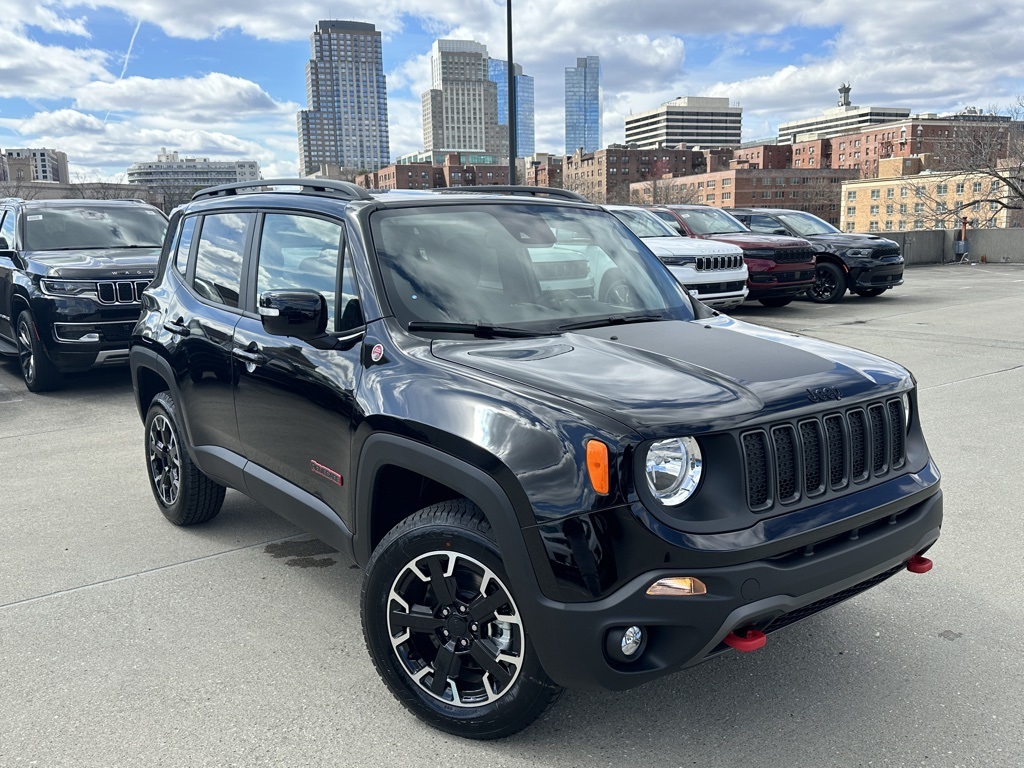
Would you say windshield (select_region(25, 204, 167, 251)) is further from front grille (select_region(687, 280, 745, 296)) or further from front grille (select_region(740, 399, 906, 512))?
front grille (select_region(740, 399, 906, 512))

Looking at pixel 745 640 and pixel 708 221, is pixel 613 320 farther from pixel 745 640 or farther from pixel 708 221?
pixel 708 221

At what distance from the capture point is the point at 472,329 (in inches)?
129

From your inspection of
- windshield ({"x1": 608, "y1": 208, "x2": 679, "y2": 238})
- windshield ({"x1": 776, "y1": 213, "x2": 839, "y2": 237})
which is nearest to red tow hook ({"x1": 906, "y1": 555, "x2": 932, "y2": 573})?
windshield ({"x1": 608, "y1": 208, "x2": 679, "y2": 238})

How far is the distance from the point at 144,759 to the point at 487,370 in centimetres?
164

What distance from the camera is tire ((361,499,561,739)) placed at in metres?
2.67

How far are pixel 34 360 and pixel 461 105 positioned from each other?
14527 cm

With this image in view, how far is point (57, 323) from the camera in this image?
8.52 m

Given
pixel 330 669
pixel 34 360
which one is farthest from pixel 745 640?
pixel 34 360

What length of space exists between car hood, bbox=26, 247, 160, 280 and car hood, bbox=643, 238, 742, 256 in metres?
7.16

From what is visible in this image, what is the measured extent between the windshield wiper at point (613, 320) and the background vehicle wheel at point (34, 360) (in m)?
7.17

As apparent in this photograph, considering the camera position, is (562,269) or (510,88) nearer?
(562,269)

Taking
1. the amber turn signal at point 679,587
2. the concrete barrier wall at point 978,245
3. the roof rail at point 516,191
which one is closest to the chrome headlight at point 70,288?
the roof rail at point 516,191

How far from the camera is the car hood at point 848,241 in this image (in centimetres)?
1591

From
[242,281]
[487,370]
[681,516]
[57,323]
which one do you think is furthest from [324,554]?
[57,323]
